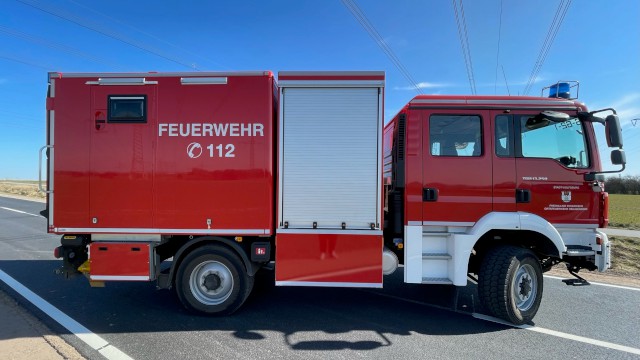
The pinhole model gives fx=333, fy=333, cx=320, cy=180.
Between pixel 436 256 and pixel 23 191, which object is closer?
pixel 436 256

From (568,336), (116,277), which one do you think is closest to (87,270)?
(116,277)

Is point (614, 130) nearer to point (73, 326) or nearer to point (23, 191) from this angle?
point (73, 326)

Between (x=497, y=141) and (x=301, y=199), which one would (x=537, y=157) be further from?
(x=301, y=199)

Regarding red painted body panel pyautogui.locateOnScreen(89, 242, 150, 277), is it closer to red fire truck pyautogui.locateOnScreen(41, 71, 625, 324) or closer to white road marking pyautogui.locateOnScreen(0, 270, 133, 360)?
red fire truck pyautogui.locateOnScreen(41, 71, 625, 324)

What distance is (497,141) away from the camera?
443 centimetres

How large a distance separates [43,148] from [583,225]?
7168mm

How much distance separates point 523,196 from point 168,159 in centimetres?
465

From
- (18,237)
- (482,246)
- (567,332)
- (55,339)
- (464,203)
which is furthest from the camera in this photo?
(18,237)

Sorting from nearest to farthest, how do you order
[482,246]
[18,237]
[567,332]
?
[567,332], [482,246], [18,237]

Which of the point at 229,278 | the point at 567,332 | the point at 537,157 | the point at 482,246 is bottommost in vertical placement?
the point at 567,332

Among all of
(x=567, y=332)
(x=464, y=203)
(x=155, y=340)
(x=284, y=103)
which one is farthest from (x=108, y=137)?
(x=567, y=332)

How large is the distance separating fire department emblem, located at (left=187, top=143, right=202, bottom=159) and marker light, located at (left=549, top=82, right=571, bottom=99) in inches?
197

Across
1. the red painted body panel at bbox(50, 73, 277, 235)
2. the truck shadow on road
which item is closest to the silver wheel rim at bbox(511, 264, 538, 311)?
the truck shadow on road

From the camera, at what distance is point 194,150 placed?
14.2 feet
